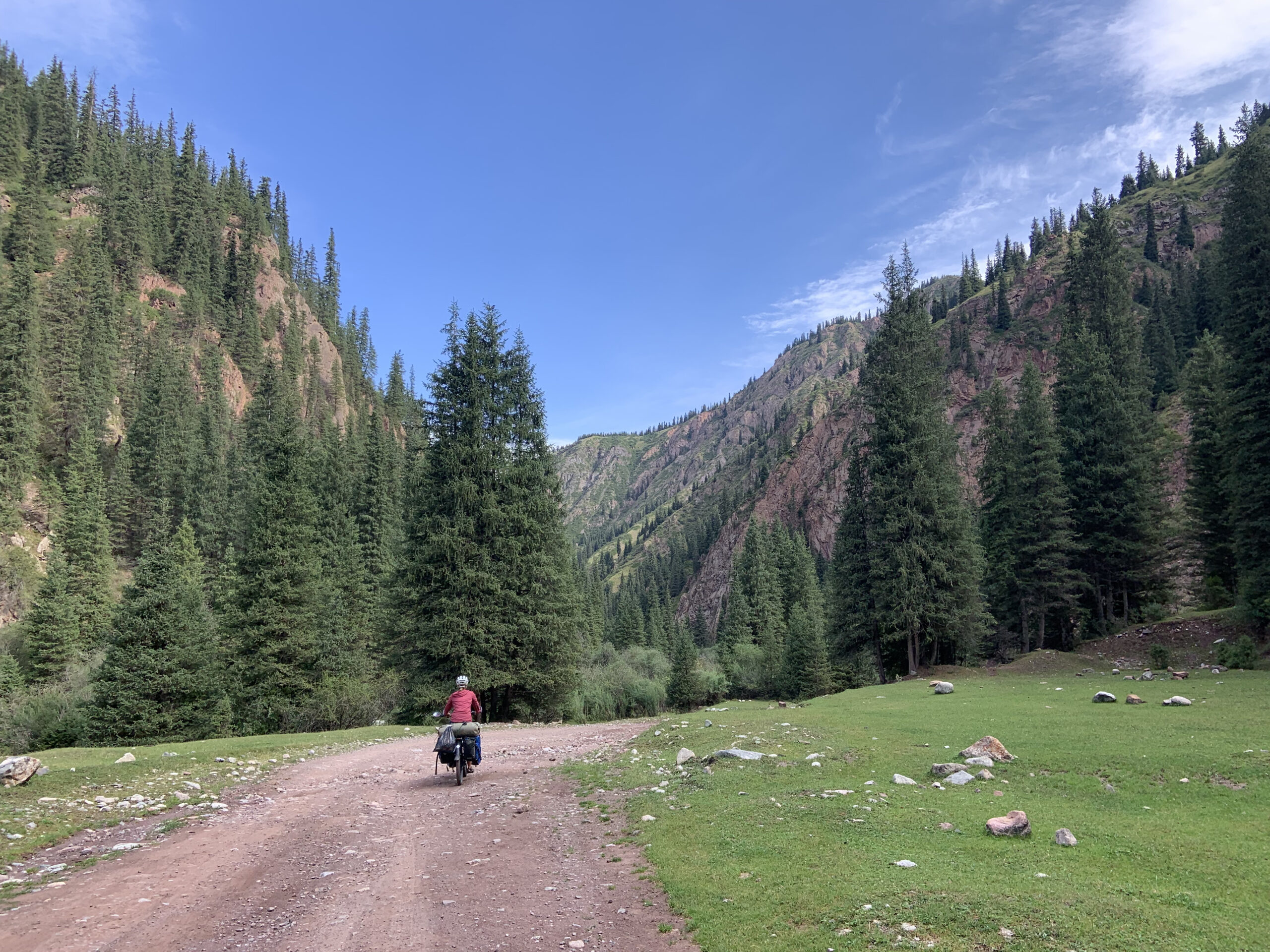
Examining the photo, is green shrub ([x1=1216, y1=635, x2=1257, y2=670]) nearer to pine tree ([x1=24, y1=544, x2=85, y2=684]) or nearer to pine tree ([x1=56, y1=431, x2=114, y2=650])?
pine tree ([x1=24, y1=544, x2=85, y2=684])

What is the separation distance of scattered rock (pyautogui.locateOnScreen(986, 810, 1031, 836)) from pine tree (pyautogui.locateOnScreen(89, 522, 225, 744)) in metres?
27.9

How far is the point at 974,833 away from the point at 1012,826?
463 mm

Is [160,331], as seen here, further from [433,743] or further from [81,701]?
[433,743]

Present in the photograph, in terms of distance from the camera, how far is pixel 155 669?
77.4 feet

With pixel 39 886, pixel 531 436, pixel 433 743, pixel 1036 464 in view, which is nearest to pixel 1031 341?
pixel 1036 464

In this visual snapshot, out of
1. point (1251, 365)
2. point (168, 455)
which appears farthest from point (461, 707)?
point (168, 455)

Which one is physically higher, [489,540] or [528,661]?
[489,540]

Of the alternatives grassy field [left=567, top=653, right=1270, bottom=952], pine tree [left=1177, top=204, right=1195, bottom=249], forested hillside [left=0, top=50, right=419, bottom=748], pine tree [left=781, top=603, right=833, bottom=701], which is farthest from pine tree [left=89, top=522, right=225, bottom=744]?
pine tree [left=1177, top=204, right=1195, bottom=249]

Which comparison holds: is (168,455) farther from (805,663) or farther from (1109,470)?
(1109,470)

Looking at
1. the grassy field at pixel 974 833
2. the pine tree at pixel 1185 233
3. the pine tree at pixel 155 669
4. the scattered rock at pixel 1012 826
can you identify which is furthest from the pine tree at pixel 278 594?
the pine tree at pixel 1185 233

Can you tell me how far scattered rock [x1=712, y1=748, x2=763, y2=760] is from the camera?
1235 cm

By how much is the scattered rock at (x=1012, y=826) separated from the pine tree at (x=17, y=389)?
7402cm

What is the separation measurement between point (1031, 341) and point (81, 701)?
165 metres

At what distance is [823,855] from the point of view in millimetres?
7188
